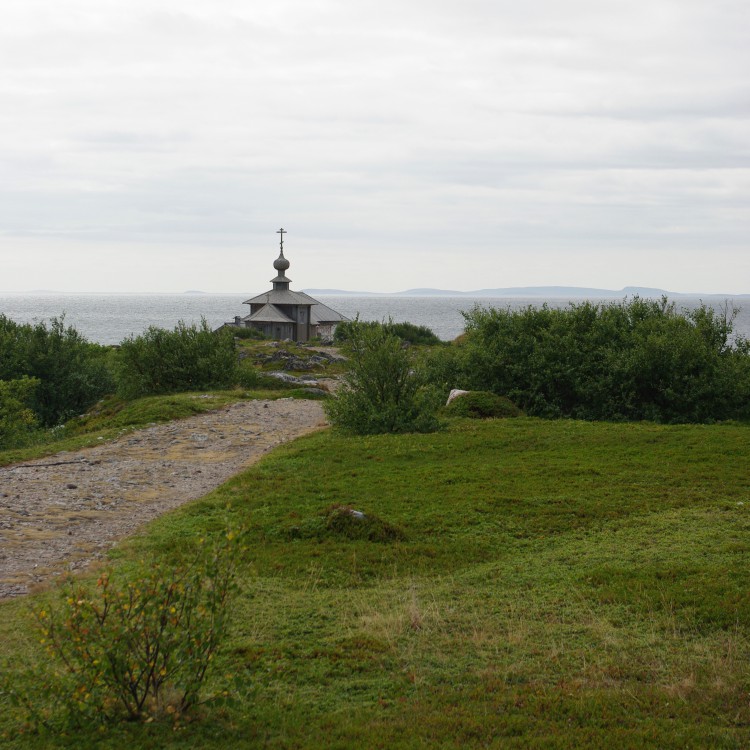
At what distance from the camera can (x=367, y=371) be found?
2284 cm

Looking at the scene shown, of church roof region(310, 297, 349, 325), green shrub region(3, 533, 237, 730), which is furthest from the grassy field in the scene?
church roof region(310, 297, 349, 325)

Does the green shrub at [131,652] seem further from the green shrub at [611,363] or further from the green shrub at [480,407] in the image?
the green shrub at [611,363]

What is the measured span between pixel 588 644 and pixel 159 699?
4.20 metres

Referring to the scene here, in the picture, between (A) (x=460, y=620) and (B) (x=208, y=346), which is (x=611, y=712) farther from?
(B) (x=208, y=346)

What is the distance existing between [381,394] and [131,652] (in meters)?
17.0

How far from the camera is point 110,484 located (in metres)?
16.0

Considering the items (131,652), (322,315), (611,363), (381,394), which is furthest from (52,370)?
(322,315)

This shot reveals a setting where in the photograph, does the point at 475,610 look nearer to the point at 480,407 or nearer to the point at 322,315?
the point at 480,407

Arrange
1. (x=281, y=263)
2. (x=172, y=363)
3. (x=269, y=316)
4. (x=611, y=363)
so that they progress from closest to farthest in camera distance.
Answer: (x=611, y=363)
(x=172, y=363)
(x=269, y=316)
(x=281, y=263)

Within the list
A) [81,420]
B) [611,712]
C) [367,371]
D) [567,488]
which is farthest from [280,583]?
[81,420]

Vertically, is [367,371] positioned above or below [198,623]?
above

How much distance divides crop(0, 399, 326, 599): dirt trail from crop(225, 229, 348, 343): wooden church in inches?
1641

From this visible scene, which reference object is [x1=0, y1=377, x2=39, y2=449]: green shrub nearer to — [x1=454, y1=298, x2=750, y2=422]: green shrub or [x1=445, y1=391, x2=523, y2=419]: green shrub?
[x1=445, y1=391, x2=523, y2=419]: green shrub

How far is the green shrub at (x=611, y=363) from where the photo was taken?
1001 inches
